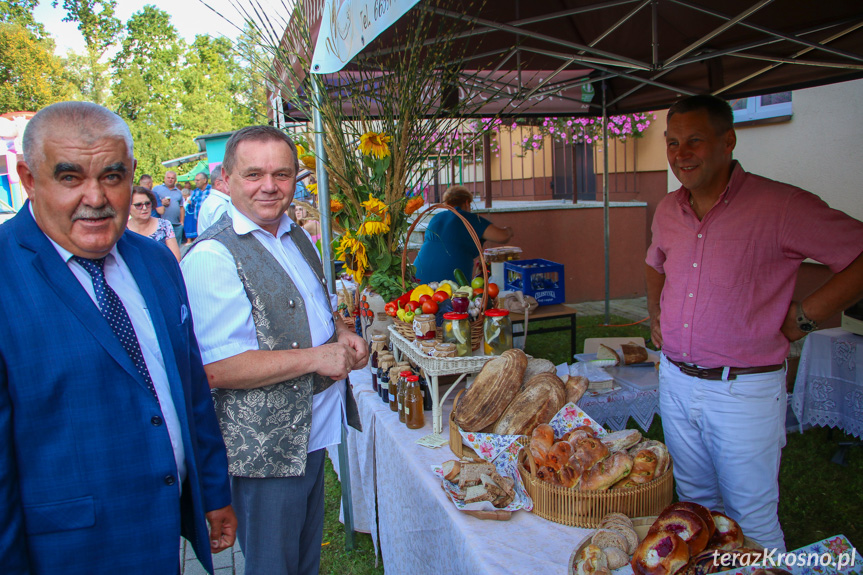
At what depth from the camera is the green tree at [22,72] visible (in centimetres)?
2198

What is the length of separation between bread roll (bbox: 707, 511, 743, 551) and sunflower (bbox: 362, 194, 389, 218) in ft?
6.17

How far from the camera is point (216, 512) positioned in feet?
4.98

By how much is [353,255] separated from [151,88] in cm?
3226

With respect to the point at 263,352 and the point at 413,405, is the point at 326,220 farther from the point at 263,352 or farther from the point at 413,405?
the point at 263,352

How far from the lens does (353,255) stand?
9.30ft

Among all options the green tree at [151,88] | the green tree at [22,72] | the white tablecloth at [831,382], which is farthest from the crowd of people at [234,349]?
the green tree at [151,88]

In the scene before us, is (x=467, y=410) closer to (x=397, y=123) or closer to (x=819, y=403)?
(x=397, y=123)

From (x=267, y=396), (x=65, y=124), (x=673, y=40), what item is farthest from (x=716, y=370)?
(x=673, y=40)

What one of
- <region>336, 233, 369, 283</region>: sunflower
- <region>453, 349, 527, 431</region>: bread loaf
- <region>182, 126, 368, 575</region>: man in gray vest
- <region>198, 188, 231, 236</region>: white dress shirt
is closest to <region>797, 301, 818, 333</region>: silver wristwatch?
<region>453, 349, 527, 431</region>: bread loaf

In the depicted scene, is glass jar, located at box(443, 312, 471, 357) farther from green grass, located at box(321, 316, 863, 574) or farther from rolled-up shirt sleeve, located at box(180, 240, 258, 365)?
green grass, located at box(321, 316, 863, 574)

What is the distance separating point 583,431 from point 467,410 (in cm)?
45

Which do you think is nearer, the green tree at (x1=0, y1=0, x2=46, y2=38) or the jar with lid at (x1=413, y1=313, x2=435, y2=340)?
the jar with lid at (x1=413, y1=313, x2=435, y2=340)

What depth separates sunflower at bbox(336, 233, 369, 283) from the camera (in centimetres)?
274

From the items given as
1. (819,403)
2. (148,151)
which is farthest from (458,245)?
(148,151)
